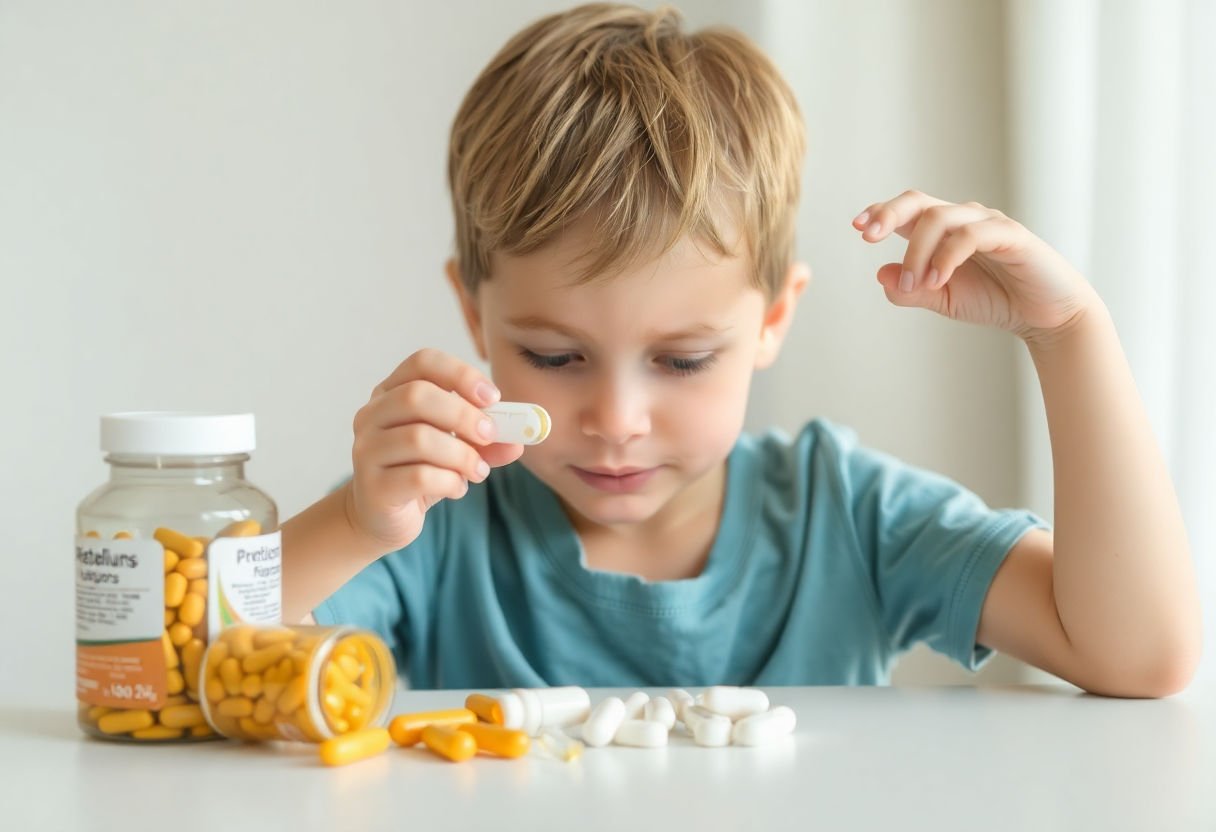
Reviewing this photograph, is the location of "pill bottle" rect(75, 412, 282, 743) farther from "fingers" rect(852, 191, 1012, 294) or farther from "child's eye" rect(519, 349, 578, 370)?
"fingers" rect(852, 191, 1012, 294)

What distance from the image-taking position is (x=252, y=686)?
0.72m

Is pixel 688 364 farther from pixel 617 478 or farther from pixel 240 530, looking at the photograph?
pixel 240 530

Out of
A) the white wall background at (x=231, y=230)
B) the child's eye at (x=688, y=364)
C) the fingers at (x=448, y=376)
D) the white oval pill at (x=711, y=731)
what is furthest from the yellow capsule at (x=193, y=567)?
the white wall background at (x=231, y=230)

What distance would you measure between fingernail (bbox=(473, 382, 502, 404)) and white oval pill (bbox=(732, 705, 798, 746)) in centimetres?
27

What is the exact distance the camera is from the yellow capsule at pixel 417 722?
763 mm

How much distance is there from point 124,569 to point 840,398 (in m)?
1.15

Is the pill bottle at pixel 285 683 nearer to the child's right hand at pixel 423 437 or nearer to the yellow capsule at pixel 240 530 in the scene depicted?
the yellow capsule at pixel 240 530

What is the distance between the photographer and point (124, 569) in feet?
2.40

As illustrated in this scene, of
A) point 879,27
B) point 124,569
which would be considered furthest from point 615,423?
point 879,27

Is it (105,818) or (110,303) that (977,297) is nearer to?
(105,818)

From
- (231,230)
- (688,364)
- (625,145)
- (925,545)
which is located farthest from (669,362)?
(231,230)

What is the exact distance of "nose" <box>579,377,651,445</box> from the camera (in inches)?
39.6

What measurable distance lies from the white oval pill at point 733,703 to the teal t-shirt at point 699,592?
1.12ft

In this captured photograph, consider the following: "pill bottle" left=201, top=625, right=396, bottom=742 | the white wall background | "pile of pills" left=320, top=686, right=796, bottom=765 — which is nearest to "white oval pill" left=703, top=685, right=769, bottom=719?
"pile of pills" left=320, top=686, right=796, bottom=765
